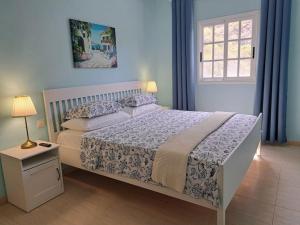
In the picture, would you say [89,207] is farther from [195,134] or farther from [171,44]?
[171,44]

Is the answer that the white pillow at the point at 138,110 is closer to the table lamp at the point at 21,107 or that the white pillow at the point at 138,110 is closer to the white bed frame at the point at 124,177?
the white bed frame at the point at 124,177

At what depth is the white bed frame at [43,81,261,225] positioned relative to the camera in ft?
5.67

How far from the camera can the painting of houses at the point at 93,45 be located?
312 cm

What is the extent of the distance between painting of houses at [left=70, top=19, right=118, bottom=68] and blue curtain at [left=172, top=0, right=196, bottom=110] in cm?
129

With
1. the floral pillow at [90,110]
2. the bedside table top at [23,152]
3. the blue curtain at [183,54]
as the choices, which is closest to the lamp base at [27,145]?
the bedside table top at [23,152]

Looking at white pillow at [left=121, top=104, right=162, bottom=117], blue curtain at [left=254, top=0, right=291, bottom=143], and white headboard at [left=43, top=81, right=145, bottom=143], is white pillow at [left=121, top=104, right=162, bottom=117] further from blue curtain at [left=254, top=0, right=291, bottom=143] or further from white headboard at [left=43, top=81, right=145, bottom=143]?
blue curtain at [left=254, top=0, right=291, bottom=143]

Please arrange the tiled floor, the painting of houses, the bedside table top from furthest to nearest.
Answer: the painting of houses < the bedside table top < the tiled floor

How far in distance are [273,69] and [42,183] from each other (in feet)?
11.7

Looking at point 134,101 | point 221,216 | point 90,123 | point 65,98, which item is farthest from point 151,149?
point 134,101

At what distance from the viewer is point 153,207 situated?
2.28m

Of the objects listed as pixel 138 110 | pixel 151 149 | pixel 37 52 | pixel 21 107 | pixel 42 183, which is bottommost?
pixel 42 183

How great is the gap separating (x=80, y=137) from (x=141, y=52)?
241 cm

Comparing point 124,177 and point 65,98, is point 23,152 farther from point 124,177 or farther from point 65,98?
point 124,177

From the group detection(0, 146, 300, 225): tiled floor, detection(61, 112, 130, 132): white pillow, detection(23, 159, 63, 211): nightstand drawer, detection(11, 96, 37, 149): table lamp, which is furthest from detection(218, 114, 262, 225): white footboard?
detection(11, 96, 37, 149): table lamp
